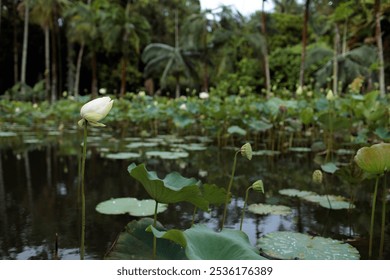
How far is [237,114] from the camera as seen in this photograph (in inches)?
130

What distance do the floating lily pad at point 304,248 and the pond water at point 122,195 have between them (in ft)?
0.28

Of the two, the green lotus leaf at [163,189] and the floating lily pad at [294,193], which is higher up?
the green lotus leaf at [163,189]

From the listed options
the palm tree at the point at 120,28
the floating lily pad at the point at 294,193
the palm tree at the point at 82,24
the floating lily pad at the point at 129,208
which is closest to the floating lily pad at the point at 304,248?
the floating lily pad at the point at 129,208

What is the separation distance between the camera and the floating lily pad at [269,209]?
4.39 ft

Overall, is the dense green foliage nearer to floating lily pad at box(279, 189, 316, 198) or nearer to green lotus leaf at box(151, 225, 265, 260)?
floating lily pad at box(279, 189, 316, 198)

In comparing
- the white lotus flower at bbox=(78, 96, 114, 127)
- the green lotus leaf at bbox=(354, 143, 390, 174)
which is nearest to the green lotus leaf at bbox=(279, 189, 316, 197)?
the green lotus leaf at bbox=(354, 143, 390, 174)

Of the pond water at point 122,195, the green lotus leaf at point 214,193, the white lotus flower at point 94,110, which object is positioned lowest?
the pond water at point 122,195

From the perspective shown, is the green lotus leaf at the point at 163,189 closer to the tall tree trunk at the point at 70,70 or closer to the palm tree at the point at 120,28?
the palm tree at the point at 120,28

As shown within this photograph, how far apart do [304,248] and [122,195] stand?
83 cm

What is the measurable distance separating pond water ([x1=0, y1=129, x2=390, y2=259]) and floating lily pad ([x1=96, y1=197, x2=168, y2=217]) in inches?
0.8

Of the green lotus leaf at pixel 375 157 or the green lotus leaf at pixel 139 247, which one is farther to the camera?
the green lotus leaf at pixel 375 157

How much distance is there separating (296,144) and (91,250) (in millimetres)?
2632

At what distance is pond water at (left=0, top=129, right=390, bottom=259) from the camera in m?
1.09
